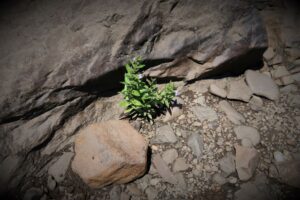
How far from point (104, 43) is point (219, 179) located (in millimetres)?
1830

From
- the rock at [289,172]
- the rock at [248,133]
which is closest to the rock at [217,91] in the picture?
the rock at [248,133]

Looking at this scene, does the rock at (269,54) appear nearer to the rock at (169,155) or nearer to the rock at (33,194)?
the rock at (169,155)

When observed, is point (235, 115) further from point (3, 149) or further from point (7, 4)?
point (7, 4)

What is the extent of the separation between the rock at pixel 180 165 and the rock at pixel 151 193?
30 cm

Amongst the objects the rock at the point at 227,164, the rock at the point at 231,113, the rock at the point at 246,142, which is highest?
the rock at the point at 231,113

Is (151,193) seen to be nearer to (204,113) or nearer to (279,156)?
(204,113)

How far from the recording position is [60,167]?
265 cm

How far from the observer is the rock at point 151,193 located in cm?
249

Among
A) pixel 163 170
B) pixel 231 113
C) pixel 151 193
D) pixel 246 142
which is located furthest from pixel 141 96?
pixel 246 142

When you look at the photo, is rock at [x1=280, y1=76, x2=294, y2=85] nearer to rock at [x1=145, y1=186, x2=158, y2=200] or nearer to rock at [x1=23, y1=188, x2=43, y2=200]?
rock at [x1=145, y1=186, x2=158, y2=200]

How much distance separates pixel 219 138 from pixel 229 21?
134 centimetres

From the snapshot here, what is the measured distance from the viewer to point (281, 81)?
10.5ft

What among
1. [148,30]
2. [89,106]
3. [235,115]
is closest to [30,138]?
[89,106]

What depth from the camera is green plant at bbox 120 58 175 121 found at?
265 centimetres
